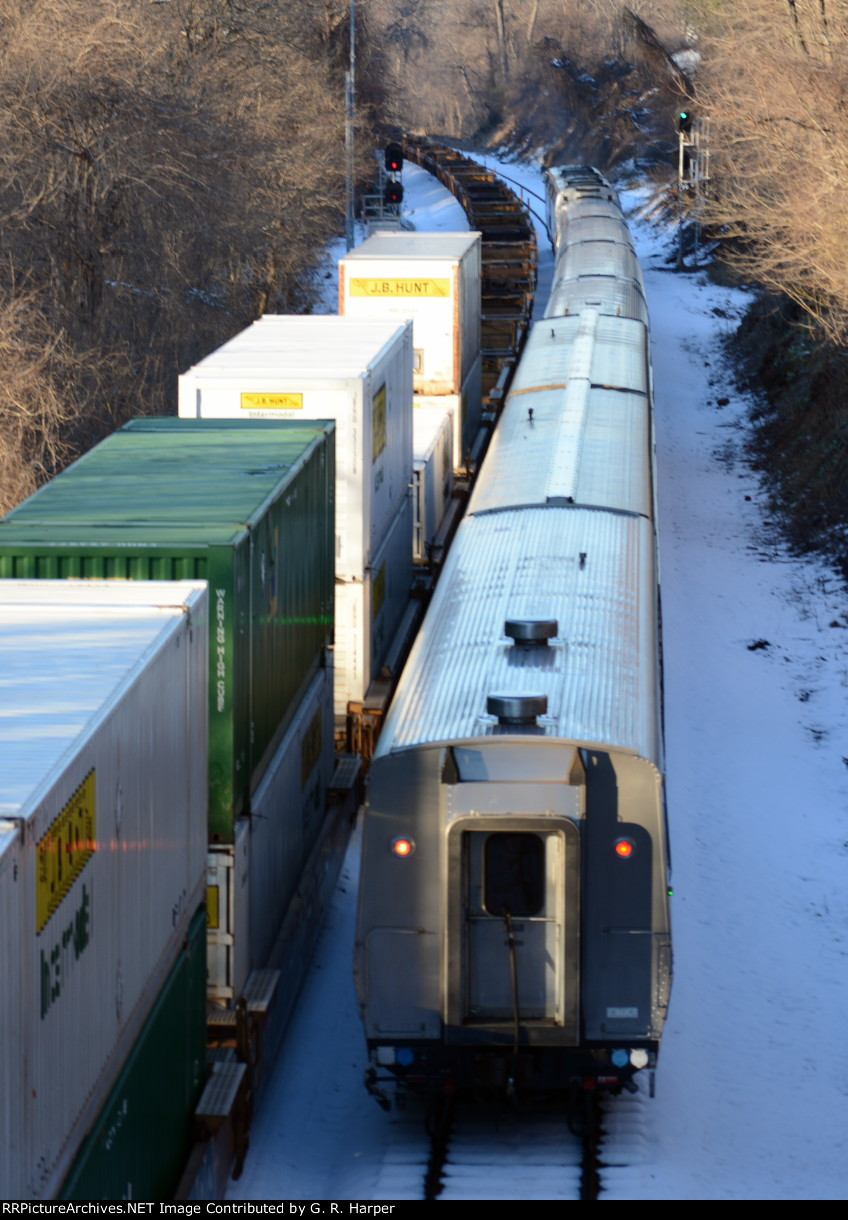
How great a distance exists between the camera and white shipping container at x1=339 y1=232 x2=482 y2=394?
70.5 feet

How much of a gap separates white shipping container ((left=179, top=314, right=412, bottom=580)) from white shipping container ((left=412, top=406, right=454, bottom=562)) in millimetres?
3135

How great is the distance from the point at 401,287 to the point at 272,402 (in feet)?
26.8

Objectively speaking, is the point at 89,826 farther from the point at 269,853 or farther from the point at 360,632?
the point at 360,632

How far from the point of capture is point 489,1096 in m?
9.31

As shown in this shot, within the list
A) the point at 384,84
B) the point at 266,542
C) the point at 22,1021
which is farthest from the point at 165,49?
the point at 384,84

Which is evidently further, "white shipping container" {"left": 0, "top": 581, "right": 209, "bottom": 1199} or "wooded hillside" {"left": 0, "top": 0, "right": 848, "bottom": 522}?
"wooded hillside" {"left": 0, "top": 0, "right": 848, "bottom": 522}

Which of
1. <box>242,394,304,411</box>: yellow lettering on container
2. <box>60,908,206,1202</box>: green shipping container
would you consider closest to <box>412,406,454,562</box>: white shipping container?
<box>242,394,304,411</box>: yellow lettering on container

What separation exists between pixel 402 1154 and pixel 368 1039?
869mm

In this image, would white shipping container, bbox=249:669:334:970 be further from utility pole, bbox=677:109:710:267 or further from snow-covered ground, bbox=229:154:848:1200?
utility pole, bbox=677:109:710:267

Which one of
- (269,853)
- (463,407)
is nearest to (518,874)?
(269,853)

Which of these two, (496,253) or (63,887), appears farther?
(496,253)

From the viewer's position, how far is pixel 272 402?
1408 cm

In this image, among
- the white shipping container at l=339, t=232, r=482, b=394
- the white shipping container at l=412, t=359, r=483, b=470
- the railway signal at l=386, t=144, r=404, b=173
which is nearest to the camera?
the white shipping container at l=339, t=232, r=482, b=394
